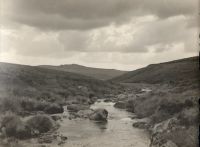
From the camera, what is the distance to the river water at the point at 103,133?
2108cm

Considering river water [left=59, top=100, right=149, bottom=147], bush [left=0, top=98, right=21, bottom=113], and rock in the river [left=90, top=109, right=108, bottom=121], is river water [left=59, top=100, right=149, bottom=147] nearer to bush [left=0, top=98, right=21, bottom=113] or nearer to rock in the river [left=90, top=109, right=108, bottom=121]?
rock in the river [left=90, top=109, right=108, bottom=121]

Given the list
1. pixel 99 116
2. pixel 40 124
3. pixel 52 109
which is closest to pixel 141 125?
pixel 99 116

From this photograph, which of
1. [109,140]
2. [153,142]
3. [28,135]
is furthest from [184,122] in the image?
[28,135]

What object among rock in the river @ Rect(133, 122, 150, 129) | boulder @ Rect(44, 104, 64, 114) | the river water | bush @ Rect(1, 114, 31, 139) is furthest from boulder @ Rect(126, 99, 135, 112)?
bush @ Rect(1, 114, 31, 139)

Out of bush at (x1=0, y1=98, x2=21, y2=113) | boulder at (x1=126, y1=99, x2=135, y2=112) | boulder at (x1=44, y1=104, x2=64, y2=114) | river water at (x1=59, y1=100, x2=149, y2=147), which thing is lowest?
river water at (x1=59, y1=100, x2=149, y2=147)

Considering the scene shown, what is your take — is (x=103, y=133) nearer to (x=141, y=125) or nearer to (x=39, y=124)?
(x=141, y=125)

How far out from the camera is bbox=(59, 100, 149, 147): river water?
69.2 ft

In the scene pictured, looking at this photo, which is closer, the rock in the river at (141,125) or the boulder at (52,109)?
the rock in the river at (141,125)

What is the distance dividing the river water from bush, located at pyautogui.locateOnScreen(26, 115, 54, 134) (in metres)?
1.10

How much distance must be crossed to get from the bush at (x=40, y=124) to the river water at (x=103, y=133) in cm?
110

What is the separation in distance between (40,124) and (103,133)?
4656 millimetres

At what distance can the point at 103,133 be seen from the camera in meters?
24.5

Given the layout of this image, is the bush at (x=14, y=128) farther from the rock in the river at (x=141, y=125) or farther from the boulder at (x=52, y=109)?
the boulder at (x=52, y=109)

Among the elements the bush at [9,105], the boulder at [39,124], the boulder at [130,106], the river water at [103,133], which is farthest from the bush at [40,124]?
the boulder at [130,106]
